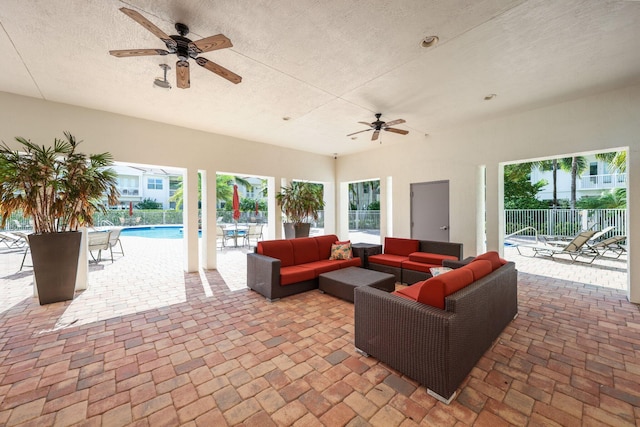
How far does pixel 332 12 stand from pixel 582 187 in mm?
18861

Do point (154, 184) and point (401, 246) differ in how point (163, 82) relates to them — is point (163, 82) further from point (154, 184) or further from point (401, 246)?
point (154, 184)

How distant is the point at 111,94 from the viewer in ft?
13.1

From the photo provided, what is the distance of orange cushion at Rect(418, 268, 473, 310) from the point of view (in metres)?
1.99

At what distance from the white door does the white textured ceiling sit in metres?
1.96

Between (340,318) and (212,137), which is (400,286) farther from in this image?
(212,137)

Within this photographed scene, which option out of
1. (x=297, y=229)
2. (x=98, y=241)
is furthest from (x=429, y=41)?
(x=98, y=241)

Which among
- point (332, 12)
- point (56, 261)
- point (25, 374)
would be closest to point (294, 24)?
point (332, 12)

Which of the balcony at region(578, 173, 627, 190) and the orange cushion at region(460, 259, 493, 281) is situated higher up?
the balcony at region(578, 173, 627, 190)

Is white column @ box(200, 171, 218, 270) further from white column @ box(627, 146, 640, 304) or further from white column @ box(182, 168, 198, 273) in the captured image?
white column @ box(627, 146, 640, 304)

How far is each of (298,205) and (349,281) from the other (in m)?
3.79

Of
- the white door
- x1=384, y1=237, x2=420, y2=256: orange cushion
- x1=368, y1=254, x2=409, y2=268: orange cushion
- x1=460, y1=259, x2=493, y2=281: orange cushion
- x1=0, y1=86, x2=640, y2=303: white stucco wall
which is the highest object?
x1=0, y1=86, x2=640, y2=303: white stucco wall

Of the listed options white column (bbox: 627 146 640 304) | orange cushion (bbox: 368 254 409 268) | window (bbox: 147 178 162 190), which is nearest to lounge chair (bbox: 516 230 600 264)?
white column (bbox: 627 146 640 304)

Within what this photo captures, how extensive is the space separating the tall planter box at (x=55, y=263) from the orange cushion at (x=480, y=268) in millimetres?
5479

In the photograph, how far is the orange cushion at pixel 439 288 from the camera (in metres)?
1.99
